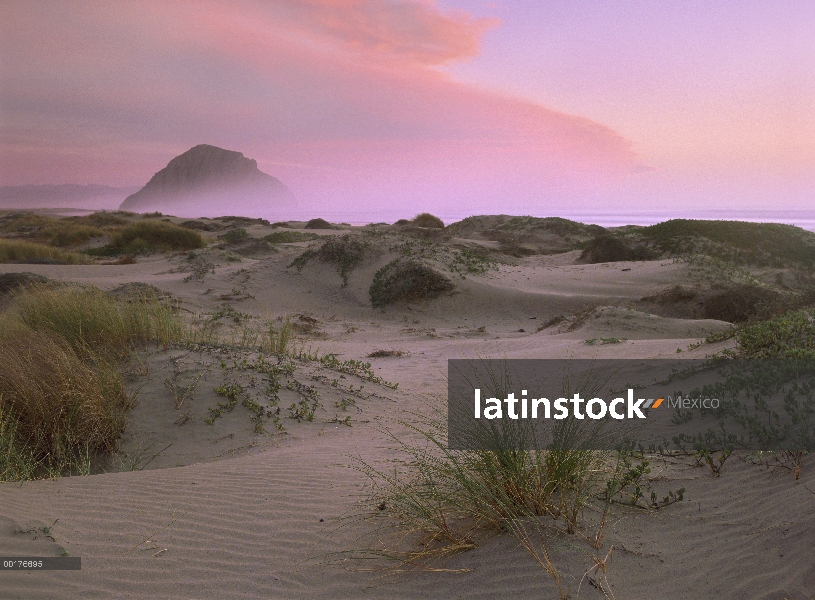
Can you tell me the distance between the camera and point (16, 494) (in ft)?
12.3

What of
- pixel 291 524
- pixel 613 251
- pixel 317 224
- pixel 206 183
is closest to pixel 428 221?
pixel 317 224

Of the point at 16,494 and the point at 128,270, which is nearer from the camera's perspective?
the point at 16,494

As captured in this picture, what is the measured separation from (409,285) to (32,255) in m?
17.1

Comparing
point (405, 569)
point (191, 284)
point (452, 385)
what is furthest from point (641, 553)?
point (191, 284)

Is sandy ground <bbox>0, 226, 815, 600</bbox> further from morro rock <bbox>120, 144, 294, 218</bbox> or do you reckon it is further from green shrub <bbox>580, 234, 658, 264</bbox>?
morro rock <bbox>120, 144, 294, 218</bbox>

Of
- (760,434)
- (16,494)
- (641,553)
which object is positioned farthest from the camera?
(760,434)

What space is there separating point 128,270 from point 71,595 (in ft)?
64.4

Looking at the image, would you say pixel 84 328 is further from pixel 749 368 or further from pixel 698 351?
pixel 698 351

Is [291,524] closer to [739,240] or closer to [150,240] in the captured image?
[739,240]

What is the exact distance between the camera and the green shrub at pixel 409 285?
15.6m

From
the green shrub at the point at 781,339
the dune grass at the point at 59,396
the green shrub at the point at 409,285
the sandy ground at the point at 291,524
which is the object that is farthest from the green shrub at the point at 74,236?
the green shrub at the point at 781,339

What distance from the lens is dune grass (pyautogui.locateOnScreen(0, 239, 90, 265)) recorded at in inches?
850

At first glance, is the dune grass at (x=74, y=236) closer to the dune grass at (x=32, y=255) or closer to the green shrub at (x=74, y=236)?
the green shrub at (x=74, y=236)

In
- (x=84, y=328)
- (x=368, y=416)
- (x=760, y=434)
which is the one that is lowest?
(x=368, y=416)
